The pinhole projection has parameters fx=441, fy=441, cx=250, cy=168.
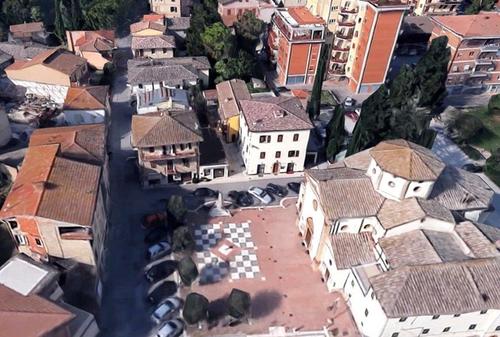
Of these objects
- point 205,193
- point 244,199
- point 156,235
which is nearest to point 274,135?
point 244,199

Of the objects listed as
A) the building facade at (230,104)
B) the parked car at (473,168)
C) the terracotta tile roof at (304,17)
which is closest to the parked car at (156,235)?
the building facade at (230,104)

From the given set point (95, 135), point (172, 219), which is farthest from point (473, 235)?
point (95, 135)

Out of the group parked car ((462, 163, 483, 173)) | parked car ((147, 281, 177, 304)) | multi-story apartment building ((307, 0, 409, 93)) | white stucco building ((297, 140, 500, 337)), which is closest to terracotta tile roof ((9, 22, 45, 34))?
multi-story apartment building ((307, 0, 409, 93))

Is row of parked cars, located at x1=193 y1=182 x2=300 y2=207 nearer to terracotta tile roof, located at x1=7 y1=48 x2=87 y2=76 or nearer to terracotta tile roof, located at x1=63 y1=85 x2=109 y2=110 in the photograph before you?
terracotta tile roof, located at x1=63 y1=85 x2=109 y2=110

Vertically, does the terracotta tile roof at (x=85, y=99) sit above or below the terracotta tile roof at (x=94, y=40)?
below

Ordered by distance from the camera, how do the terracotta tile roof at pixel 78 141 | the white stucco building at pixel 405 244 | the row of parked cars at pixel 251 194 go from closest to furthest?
the white stucco building at pixel 405 244 < the terracotta tile roof at pixel 78 141 < the row of parked cars at pixel 251 194

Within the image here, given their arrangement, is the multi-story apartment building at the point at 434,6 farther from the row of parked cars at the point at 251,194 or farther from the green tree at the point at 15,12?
the green tree at the point at 15,12

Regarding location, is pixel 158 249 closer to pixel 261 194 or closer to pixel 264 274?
pixel 264 274
